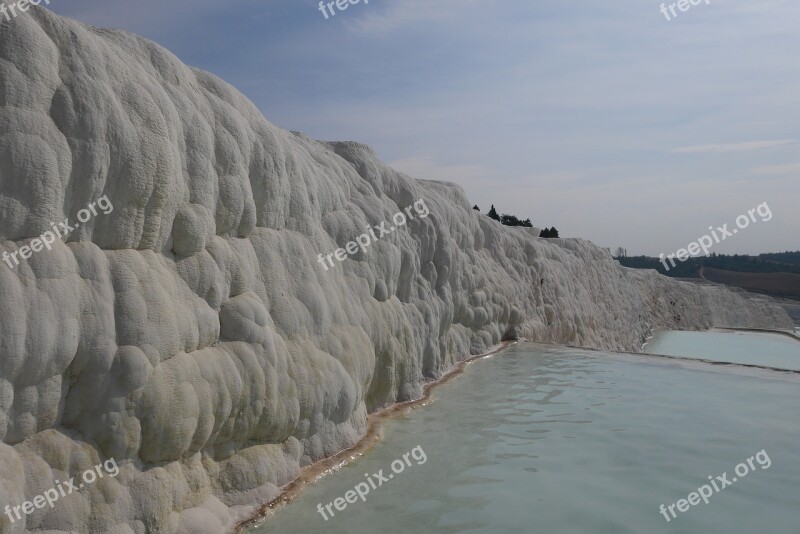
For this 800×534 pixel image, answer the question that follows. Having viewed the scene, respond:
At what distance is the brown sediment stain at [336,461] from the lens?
135 inches

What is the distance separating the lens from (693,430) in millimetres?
4949

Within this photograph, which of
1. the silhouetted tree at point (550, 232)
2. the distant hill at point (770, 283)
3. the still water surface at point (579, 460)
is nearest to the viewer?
the still water surface at point (579, 460)

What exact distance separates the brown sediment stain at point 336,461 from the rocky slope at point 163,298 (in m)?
0.08

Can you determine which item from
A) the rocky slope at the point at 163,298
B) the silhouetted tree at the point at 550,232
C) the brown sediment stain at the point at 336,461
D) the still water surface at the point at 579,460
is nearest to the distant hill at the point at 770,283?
the silhouetted tree at the point at 550,232

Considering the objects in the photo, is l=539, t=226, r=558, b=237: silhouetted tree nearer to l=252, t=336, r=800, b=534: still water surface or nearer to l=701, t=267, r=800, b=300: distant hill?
l=252, t=336, r=800, b=534: still water surface

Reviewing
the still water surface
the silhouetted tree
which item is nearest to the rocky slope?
the still water surface

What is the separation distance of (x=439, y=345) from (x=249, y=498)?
4.24 meters

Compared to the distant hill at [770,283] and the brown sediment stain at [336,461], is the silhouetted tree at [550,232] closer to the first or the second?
the brown sediment stain at [336,461]

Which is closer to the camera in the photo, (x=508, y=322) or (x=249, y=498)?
(x=249, y=498)

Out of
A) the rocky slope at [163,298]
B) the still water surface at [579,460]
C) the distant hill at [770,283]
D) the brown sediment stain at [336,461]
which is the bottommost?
the distant hill at [770,283]

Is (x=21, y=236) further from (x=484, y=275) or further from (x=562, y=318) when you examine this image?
(x=562, y=318)

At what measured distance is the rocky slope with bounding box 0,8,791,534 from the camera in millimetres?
2617

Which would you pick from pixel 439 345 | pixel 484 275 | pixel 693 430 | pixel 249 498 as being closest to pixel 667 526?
pixel 693 430

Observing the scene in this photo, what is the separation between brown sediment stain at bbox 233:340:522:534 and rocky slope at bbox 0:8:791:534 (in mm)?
78
